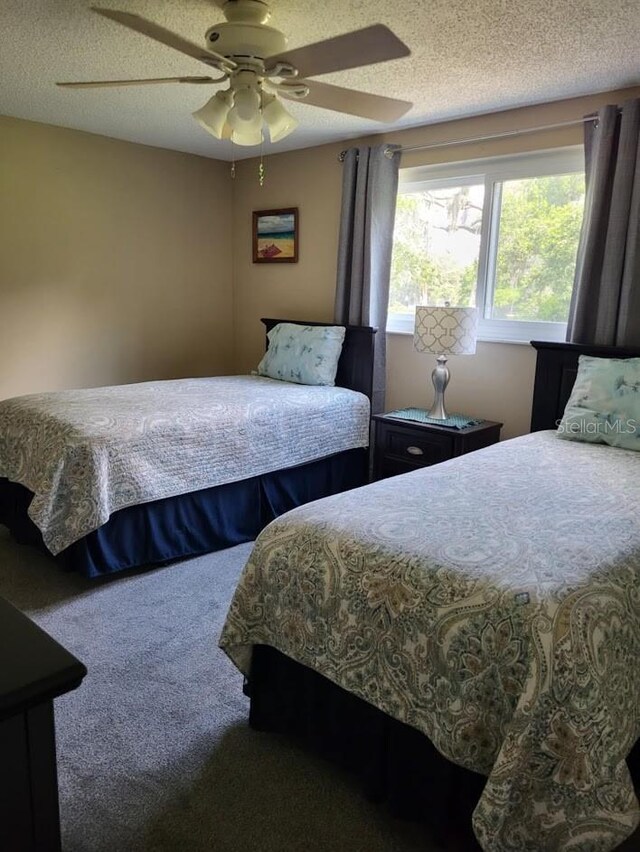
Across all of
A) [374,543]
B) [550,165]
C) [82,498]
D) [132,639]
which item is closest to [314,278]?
[550,165]

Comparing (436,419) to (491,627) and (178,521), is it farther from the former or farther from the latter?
(491,627)

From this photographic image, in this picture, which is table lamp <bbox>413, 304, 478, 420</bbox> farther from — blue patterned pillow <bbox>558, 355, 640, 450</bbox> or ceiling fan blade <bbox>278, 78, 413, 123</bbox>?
ceiling fan blade <bbox>278, 78, 413, 123</bbox>

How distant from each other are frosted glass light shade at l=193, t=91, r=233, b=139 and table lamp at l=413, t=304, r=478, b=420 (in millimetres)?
1533

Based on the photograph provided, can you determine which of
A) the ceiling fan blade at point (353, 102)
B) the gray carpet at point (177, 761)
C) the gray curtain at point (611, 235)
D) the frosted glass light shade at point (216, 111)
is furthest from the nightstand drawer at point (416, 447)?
the frosted glass light shade at point (216, 111)

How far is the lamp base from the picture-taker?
140 inches

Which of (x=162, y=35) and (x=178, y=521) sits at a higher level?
(x=162, y=35)

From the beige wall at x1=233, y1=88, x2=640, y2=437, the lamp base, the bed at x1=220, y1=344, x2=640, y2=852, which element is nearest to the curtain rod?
the beige wall at x1=233, y1=88, x2=640, y2=437

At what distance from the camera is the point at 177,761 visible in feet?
5.95

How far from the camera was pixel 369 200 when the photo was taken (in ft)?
13.1

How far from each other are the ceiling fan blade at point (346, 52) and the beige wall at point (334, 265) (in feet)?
5.59

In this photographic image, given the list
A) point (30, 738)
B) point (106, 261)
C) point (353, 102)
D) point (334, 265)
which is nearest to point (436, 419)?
point (334, 265)

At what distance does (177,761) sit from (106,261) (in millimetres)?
3510

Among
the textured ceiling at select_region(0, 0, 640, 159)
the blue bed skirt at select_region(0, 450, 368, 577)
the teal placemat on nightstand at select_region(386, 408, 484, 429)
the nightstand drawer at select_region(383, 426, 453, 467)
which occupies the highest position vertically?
the textured ceiling at select_region(0, 0, 640, 159)

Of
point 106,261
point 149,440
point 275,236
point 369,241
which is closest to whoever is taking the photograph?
point 149,440
